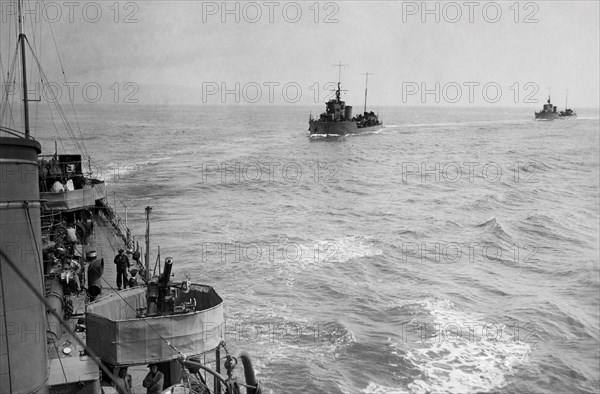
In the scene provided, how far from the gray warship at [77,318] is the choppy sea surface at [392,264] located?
16.6ft

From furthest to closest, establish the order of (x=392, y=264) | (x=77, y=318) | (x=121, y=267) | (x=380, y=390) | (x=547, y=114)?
(x=547, y=114), (x=392, y=264), (x=121, y=267), (x=380, y=390), (x=77, y=318)

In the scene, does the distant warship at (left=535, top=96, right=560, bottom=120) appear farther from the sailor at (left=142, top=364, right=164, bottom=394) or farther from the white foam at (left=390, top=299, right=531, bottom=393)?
the sailor at (left=142, top=364, right=164, bottom=394)

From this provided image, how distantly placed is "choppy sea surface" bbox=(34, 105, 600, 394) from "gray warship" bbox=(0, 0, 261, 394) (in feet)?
16.6

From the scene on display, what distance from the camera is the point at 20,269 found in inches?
249

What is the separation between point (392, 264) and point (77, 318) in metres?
17.4

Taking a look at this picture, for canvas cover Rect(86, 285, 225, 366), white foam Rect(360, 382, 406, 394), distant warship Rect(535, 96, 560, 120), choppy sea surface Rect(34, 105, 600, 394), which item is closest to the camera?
canvas cover Rect(86, 285, 225, 366)

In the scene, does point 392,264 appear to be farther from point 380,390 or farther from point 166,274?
point 166,274

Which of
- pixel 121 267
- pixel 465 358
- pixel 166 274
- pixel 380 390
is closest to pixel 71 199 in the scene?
pixel 121 267

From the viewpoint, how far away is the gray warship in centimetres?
624

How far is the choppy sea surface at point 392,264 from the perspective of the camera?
17.1m

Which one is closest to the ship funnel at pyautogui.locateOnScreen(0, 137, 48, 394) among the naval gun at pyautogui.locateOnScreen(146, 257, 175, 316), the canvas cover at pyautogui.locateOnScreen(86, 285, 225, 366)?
the canvas cover at pyautogui.locateOnScreen(86, 285, 225, 366)

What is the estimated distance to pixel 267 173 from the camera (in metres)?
59.6

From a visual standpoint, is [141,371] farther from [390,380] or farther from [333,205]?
[333,205]

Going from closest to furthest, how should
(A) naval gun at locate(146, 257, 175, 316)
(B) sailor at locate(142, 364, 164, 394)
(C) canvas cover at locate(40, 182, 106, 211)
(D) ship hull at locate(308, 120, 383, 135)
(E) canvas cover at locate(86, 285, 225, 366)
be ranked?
(B) sailor at locate(142, 364, 164, 394), (E) canvas cover at locate(86, 285, 225, 366), (A) naval gun at locate(146, 257, 175, 316), (C) canvas cover at locate(40, 182, 106, 211), (D) ship hull at locate(308, 120, 383, 135)
